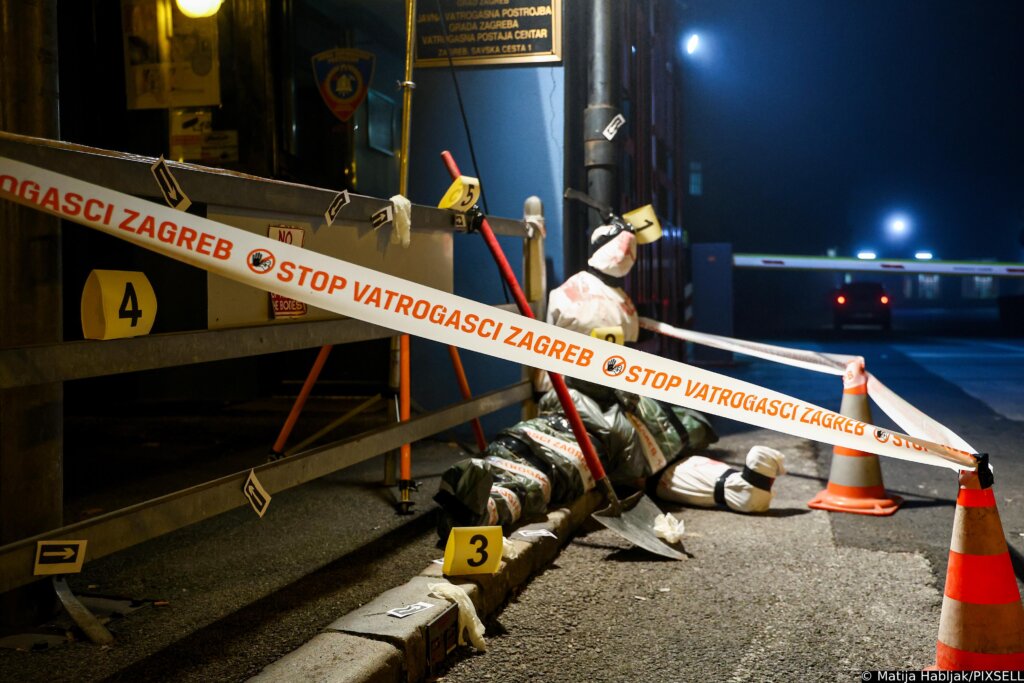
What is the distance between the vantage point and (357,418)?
7887 millimetres

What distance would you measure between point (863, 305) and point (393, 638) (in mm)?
22000

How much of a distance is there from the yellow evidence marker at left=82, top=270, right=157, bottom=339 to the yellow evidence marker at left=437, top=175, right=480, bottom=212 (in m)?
2.15

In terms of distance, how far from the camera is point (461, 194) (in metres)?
4.71

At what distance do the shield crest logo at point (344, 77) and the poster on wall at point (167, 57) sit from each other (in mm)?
942

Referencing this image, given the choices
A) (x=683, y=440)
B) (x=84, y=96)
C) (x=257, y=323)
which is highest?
(x=84, y=96)

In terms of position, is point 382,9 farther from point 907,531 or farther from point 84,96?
point 907,531

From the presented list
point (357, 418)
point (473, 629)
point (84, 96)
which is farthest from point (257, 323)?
point (84, 96)

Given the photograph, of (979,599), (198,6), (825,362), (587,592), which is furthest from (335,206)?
(198,6)

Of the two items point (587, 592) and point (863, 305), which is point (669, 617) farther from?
point (863, 305)

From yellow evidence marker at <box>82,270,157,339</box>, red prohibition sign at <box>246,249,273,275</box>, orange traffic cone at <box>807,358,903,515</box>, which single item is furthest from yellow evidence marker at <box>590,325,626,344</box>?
yellow evidence marker at <box>82,270,157,339</box>

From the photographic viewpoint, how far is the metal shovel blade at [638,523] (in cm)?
441

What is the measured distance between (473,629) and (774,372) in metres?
10.3

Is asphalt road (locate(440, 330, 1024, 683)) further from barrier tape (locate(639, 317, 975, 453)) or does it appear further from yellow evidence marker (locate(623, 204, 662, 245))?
yellow evidence marker (locate(623, 204, 662, 245))

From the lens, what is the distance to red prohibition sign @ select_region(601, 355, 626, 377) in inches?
123
